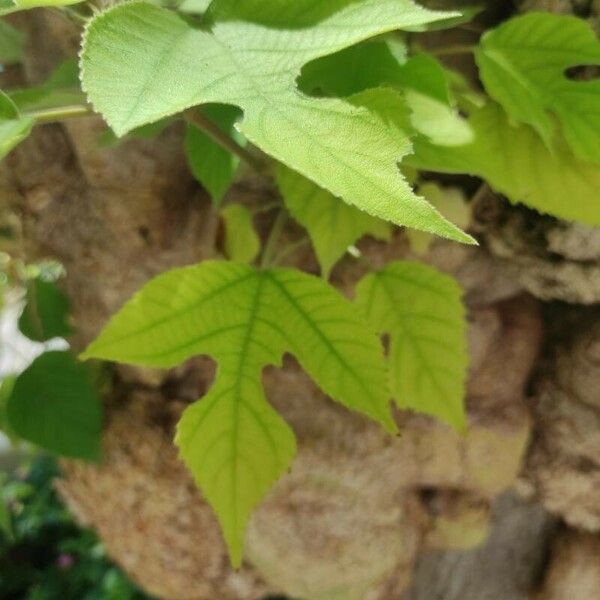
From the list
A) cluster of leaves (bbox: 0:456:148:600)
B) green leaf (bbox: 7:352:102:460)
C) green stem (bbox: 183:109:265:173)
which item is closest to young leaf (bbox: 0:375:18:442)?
green leaf (bbox: 7:352:102:460)

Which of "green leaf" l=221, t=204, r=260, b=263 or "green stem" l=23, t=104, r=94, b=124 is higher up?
"green stem" l=23, t=104, r=94, b=124

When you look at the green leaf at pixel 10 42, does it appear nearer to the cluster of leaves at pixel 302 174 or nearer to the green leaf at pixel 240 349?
the cluster of leaves at pixel 302 174

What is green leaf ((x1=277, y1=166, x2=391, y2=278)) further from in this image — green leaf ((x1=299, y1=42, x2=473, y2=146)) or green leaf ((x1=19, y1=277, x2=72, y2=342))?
green leaf ((x1=19, y1=277, x2=72, y2=342))

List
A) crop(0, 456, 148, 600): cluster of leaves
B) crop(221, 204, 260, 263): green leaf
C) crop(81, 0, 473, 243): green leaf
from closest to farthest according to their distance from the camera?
crop(81, 0, 473, 243): green leaf → crop(221, 204, 260, 263): green leaf → crop(0, 456, 148, 600): cluster of leaves

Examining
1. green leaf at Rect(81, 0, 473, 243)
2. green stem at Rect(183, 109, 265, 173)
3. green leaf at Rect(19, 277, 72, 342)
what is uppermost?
green leaf at Rect(81, 0, 473, 243)

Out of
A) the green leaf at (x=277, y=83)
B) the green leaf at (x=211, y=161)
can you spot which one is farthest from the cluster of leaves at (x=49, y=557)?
the green leaf at (x=277, y=83)

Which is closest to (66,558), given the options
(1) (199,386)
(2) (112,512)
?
(2) (112,512)

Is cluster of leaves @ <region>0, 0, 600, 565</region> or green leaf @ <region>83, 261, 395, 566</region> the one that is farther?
green leaf @ <region>83, 261, 395, 566</region>
